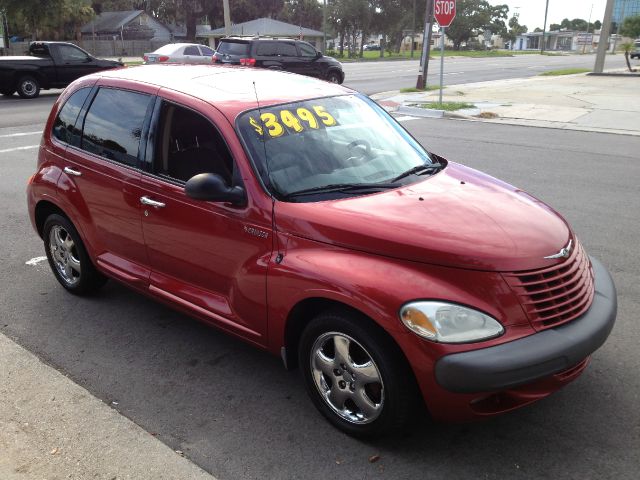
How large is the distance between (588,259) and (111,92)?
10.8ft

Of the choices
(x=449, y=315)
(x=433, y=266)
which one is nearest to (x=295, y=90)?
(x=433, y=266)

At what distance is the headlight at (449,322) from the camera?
2.68 meters

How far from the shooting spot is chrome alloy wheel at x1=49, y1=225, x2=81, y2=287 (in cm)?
474

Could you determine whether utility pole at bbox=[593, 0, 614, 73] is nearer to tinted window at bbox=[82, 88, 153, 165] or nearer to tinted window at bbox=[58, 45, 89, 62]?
tinted window at bbox=[58, 45, 89, 62]

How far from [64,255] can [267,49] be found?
17.2 metres

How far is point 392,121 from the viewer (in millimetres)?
4371

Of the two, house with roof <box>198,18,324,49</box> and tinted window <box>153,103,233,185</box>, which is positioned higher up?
house with roof <box>198,18,324,49</box>

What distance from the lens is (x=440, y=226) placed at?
302 cm

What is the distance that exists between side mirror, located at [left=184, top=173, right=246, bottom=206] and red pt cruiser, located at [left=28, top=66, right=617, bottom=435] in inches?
0.5

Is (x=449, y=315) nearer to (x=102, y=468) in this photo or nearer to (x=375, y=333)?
(x=375, y=333)

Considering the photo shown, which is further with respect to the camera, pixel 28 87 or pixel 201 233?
pixel 28 87

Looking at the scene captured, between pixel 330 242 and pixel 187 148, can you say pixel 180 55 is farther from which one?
pixel 330 242

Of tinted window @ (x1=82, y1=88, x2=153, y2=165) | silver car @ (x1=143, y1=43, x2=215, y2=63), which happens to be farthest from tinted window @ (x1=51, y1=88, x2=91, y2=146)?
silver car @ (x1=143, y1=43, x2=215, y2=63)

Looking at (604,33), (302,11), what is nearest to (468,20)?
(302,11)
